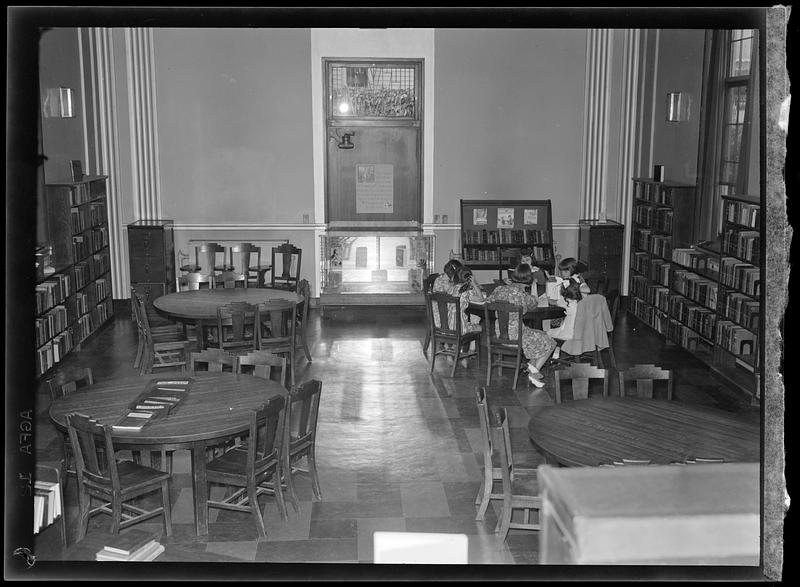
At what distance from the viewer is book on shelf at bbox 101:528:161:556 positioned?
4.30m

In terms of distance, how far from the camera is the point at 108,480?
499cm

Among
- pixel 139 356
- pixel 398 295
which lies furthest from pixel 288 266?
pixel 139 356

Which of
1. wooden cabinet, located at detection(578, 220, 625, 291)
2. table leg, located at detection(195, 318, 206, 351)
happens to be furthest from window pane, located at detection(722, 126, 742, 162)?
table leg, located at detection(195, 318, 206, 351)

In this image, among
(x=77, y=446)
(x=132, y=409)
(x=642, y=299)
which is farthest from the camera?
(x=642, y=299)

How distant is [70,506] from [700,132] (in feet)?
27.8

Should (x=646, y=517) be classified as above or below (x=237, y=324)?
above

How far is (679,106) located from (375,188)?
4306 mm

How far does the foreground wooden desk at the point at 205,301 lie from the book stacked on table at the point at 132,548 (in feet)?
10.4

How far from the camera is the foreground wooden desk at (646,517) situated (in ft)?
10.2

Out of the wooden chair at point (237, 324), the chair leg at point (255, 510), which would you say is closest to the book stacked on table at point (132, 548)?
the chair leg at point (255, 510)

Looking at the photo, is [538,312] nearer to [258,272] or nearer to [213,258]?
[258,272]

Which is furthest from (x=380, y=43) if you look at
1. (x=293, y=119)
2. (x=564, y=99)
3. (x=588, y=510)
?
(x=588, y=510)

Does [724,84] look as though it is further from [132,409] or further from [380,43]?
[132,409]

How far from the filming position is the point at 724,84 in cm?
1011
